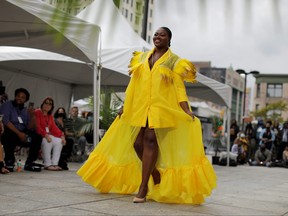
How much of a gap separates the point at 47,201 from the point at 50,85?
30.4ft

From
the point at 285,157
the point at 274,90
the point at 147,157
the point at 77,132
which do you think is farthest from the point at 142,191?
the point at 285,157

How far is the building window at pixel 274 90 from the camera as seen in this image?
89cm

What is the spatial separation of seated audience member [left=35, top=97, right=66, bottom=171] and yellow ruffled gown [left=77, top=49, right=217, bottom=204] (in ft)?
10.1

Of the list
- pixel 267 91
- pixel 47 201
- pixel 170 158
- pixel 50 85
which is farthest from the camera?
pixel 50 85

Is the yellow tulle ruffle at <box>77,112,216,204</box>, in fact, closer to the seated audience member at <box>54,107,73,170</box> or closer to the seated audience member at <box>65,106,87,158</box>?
the seated audience member at <box>54,107,73,170</box>

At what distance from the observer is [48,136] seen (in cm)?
731

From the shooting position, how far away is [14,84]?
1145 cm

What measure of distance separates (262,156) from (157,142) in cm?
1072

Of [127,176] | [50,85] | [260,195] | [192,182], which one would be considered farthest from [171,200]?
[50,85]

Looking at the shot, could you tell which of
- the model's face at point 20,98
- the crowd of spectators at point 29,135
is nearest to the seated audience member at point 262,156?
the crowd of spectators at point 29,135

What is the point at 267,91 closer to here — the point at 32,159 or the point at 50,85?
the point at 32,159

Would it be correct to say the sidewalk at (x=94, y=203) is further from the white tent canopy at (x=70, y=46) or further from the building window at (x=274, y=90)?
the building window at (x=274, y=90)

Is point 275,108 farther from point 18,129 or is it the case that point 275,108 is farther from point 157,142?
point 18,129

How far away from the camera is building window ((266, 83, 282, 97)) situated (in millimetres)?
886
